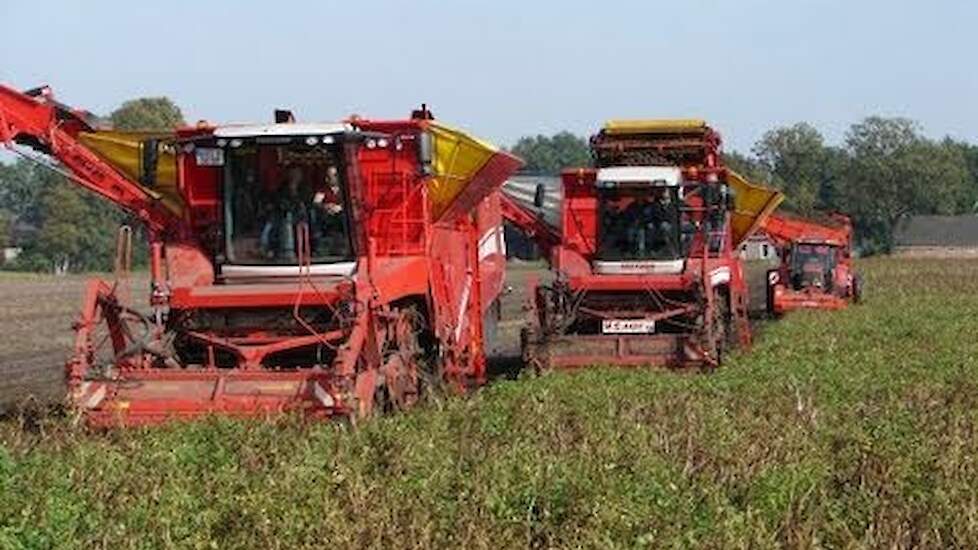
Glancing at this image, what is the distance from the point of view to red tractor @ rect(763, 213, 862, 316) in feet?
105

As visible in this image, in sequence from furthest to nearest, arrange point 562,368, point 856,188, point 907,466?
1. point 856,188
2. point 562,368
3. point 907,466

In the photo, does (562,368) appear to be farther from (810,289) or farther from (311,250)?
(810,289)

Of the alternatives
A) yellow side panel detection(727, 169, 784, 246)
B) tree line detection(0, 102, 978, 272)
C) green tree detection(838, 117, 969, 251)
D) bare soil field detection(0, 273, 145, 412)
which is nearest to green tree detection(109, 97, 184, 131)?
tree line detection(0, 102, 978, 272)

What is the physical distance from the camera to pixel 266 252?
1220 cm

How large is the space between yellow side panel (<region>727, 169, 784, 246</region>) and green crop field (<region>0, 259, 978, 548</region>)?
8.73m

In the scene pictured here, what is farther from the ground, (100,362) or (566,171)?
(566,171)

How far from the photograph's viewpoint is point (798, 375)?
1248cm

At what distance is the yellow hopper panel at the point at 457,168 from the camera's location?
12.9m

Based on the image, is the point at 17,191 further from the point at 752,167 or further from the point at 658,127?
the point at 658,127

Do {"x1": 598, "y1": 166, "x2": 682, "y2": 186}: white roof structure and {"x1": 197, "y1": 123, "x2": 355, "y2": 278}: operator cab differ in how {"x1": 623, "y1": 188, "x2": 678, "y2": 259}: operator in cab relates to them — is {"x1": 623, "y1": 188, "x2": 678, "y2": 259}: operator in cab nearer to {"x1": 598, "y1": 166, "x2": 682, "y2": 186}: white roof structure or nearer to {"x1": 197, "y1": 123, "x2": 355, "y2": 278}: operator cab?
{"x1": 598, "y1": 166, "x2": 682, "y2": 186}: white roof structure

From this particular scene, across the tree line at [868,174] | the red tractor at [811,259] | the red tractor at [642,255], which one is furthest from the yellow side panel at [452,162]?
the tree line at [868,174]

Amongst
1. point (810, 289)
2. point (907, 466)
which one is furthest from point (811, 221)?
point (907, 466)

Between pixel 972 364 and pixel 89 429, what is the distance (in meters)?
8.21

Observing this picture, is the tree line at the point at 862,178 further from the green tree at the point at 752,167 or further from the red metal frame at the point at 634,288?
the red metal frame at the point at 634,288
